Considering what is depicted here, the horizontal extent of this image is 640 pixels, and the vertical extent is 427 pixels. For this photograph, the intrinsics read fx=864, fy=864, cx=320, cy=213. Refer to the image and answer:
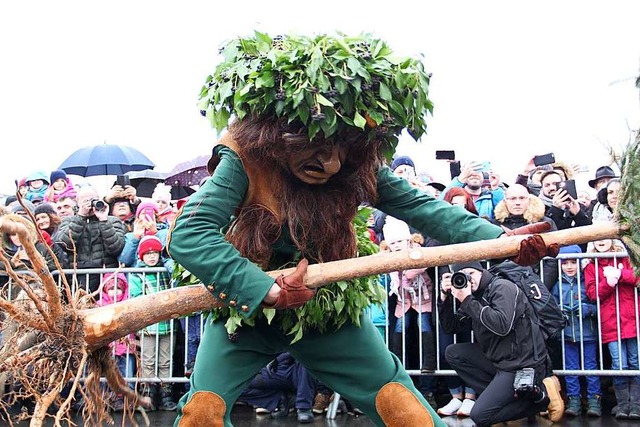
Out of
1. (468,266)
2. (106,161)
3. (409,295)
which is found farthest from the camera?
(106,161)

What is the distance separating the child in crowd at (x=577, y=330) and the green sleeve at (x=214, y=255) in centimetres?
405

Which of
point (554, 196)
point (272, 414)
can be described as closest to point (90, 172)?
point (272, 414)

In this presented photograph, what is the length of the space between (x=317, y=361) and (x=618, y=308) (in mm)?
3635

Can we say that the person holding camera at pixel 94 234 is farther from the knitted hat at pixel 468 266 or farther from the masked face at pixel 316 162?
the masked face at pixel 316 162

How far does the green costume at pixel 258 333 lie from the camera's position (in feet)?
11.1

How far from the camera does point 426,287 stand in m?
7.06

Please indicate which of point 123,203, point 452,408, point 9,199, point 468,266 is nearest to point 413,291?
point 468,266

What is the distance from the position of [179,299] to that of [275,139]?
780 millimetres

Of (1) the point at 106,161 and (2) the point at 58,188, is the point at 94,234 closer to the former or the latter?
(2) the point at 58,188

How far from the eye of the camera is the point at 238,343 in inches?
148

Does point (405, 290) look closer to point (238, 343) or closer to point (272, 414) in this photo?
point (272, 414)

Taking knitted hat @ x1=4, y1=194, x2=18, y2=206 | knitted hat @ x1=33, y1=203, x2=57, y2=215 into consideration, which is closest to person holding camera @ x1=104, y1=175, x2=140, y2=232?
knitted hat @ x1=33, y1=203, x2=57, y2=215

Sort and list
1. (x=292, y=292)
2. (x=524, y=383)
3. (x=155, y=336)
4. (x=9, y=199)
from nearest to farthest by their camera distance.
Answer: (x=292, y=292) < (x=524, y=383) < (x=155, y=336) < (x=9, y=199)

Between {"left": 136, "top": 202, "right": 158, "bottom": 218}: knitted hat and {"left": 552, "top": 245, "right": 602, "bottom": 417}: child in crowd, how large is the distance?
3528mm
